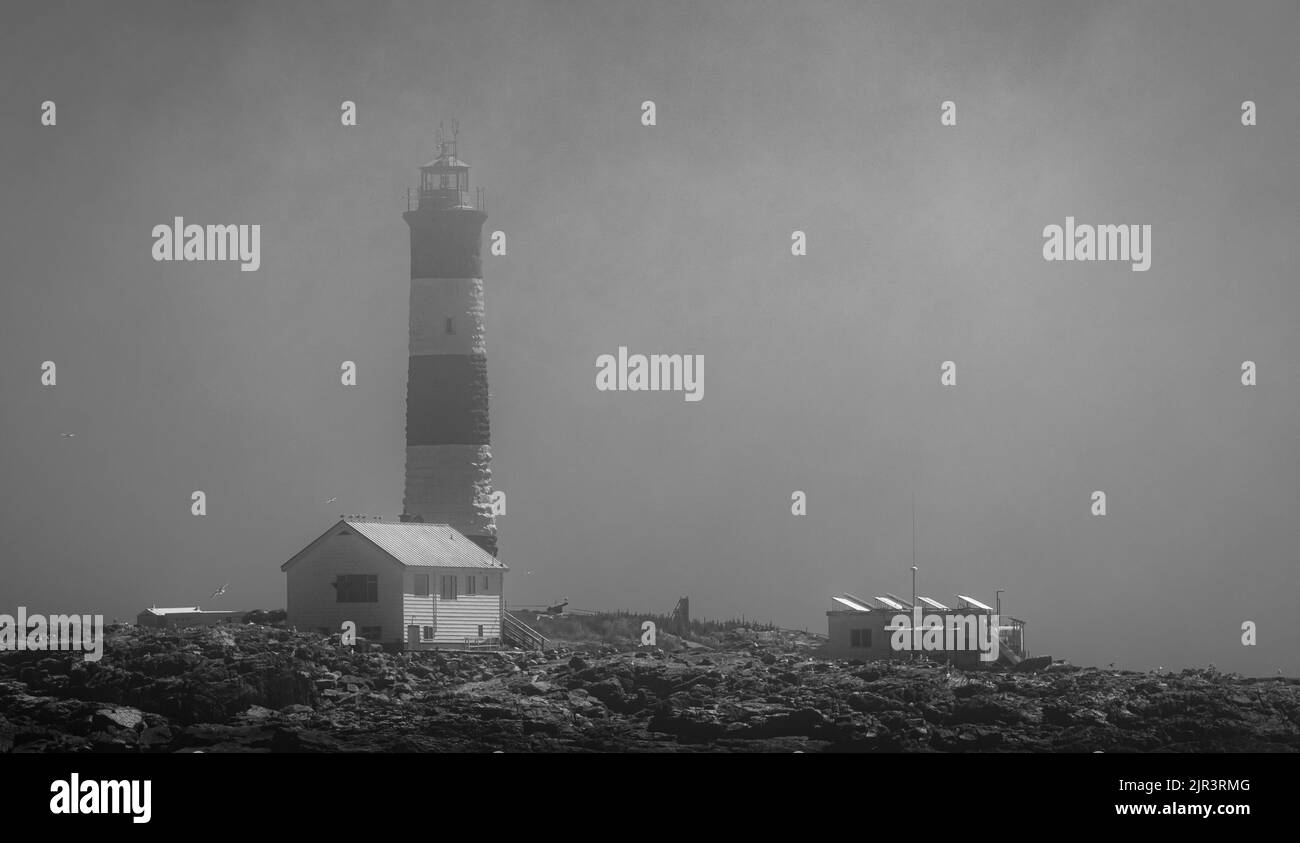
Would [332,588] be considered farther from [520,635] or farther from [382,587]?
[520,635]

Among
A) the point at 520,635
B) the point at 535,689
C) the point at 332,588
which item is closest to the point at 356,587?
the point at 332,588

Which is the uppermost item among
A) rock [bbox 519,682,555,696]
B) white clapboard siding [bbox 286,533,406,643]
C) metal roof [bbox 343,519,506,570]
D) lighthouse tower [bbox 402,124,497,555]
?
lighthouse tower [bbox 402,124,497,555]

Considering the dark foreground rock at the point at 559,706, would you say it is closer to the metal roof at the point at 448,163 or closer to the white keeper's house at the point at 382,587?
the white keeper's house at the point at 382,587

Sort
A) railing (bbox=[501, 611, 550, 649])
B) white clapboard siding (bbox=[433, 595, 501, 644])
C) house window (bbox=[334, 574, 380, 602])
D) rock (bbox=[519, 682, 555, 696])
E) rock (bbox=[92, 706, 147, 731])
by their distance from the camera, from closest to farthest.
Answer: rock (bbox=[92, 706, 147, 731]) < rock (bbox=[519, 682, 555, 696]) < house window (bbox=[334, 574, 380, 602]) < white clapboard siding (bbox=[433, 595, 501, 644]) < railing (bbox=[501, 611, 550, 649])

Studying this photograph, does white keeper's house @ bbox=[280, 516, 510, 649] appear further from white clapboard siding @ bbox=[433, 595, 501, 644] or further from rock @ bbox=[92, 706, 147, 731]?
rock @ bbox=[92, 706, 147, 731]

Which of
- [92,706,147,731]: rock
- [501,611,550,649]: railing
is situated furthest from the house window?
[92,706,147,731]: rock

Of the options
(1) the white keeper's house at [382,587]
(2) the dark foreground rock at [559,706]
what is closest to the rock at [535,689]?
(2) the dark foreground rock at [559,706]

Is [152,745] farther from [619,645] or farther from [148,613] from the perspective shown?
[619,645]
